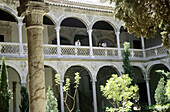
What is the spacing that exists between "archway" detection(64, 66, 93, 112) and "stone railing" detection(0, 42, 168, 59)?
2339 mm

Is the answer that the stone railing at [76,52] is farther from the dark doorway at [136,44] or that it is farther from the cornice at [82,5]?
the dark doorway at [136,44]

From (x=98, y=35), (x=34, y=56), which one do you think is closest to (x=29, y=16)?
(x=34, y=56)

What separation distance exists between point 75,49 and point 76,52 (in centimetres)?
19

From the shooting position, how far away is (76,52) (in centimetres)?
1583

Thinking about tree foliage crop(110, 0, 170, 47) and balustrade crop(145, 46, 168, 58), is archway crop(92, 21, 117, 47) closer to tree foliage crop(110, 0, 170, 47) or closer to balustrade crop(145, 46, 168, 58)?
balustrade crop(145, 46, 168, 58)

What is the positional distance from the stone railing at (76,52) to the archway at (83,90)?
7.67ft

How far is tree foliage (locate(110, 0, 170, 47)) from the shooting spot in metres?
7.03

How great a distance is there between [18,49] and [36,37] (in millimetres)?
9555

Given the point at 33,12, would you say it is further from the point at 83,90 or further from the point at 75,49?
the point at 83,90

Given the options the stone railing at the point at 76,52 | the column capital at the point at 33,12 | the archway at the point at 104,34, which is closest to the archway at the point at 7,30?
the stone railing at the point at 76,52

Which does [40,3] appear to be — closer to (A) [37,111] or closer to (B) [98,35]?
(A) [37,111]

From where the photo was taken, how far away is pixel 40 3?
509 centimetres

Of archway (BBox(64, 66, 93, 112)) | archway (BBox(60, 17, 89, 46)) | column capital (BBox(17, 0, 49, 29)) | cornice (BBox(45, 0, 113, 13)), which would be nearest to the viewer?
column capital (BBox(17, 0, 49, 29))

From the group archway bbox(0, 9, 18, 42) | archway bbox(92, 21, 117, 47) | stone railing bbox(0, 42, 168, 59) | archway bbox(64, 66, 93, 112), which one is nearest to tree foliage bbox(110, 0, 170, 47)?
stone railing bbox(0, 42, 168, 59)
